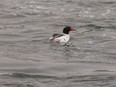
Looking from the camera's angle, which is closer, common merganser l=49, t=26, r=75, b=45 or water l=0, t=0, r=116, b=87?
water l=0, t=0, r=116, b=87

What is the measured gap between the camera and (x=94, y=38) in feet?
78.5

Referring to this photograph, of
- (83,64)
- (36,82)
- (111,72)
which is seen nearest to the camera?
(36,82)

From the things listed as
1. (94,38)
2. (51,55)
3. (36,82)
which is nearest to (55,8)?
(94,38)

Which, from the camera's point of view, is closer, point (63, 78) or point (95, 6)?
point (63, 78)

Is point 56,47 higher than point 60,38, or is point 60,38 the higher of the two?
point 60,38

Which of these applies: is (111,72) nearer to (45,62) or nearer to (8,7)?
(45,62)

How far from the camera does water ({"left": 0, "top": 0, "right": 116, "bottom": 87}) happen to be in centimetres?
1648

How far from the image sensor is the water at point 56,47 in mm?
16484

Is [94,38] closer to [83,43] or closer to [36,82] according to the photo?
[83,43]

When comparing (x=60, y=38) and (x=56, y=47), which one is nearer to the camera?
(x=56, y=47)

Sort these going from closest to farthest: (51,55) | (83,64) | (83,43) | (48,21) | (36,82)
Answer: (36,82) < (83,64) < (51,55) < (83,43) < (48,21)

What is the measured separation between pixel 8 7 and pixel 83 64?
13590mm

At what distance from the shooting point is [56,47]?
2212 centimetres

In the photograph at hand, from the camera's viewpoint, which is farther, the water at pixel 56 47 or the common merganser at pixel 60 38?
the common merganser at pixel 60 38
